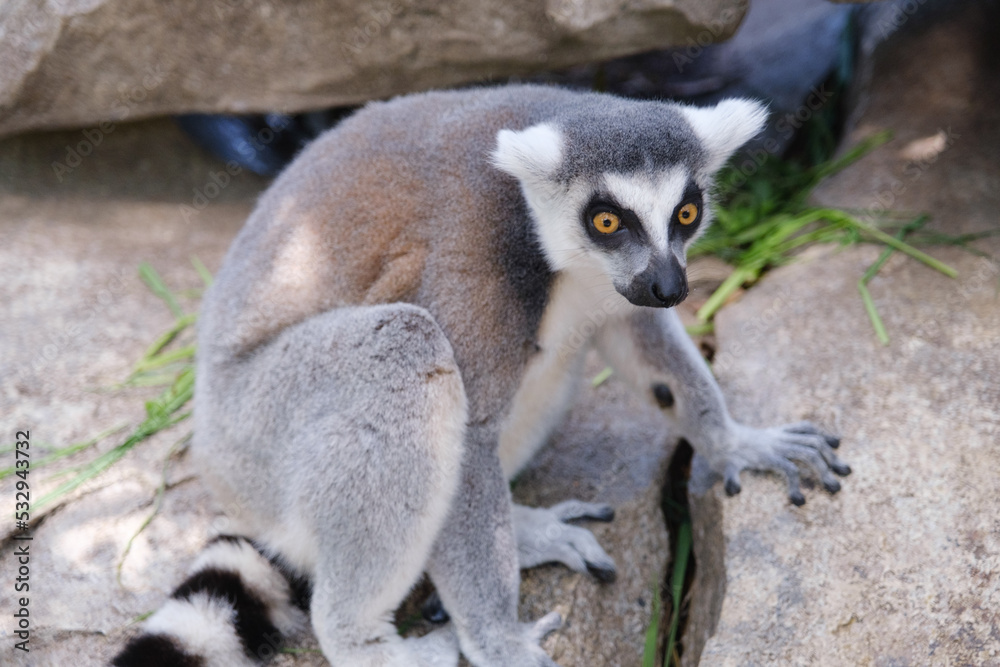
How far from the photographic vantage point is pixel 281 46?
461cm

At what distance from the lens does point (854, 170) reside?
5.16 meters

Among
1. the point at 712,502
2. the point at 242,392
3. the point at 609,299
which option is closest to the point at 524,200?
the point at 609,299

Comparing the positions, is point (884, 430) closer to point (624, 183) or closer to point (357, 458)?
point (624, 183)

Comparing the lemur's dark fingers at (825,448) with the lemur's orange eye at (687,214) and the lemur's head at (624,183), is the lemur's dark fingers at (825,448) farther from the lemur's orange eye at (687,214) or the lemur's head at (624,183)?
the lemur's orange eye at (687,214)

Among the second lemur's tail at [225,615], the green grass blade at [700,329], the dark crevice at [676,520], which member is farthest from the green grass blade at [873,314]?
the second lemur's tail at [225,615]

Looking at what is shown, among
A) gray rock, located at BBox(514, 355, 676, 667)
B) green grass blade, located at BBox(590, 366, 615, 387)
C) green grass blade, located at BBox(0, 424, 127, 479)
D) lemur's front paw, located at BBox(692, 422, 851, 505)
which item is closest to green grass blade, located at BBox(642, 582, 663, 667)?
gray rock, located at BBox(514, 355, 676, 667)

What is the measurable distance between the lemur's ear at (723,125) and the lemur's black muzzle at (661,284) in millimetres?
566

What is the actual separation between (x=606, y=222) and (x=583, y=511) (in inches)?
56.8

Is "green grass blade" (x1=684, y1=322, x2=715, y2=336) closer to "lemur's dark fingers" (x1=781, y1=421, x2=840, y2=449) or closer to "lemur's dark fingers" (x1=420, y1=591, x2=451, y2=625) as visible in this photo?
"lemur's dark fingers" (x1=781, y1=421, x2=840, y2=449)

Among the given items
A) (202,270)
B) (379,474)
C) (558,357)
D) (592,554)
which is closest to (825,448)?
(592,554)

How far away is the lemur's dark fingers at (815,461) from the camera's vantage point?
10.9 ft

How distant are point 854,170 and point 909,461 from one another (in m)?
2.48

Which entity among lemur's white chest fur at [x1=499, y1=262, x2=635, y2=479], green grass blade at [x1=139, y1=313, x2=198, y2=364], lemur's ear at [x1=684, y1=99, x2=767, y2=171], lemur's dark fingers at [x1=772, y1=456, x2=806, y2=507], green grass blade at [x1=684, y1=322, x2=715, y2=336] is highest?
lemur's ear at [x1=684, y1=99, x2=767, y2=171]

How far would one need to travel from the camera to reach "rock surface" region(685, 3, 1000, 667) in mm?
2875
